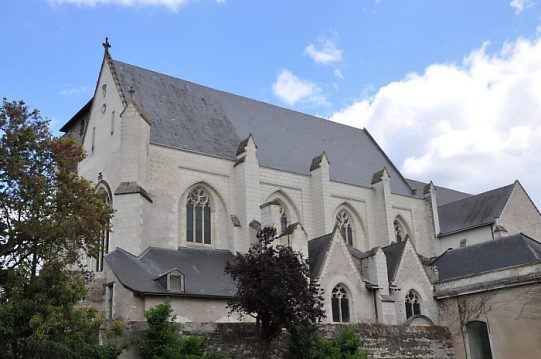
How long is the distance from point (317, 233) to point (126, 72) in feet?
44.7

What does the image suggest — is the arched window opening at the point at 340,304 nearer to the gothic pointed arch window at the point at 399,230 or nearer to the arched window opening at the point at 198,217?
the arched window opening at the point at 198,217

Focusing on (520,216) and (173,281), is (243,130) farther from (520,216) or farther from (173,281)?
(520,216)

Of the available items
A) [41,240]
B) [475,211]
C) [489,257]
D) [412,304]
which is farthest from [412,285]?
[41,240]

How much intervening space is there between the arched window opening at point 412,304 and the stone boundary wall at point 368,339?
13.4ft

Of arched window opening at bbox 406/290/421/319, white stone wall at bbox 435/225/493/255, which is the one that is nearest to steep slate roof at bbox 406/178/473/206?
white stone wall at bbox 435/225/493/255

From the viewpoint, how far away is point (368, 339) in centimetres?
2175

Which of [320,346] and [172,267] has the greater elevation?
[172,267]

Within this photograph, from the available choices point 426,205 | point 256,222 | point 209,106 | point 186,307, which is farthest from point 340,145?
point 186,307

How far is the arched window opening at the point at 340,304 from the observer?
26.7 metres

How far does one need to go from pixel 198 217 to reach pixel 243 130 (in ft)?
23.0

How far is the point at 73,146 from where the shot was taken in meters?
17.2

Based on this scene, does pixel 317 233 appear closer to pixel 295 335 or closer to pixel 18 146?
pixel 295 335

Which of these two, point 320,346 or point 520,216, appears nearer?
point 320,346

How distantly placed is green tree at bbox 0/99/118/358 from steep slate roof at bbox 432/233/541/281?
60.7 ft
